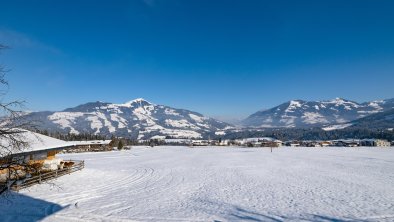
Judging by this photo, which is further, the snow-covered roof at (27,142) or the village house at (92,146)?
the village house at (92,146)

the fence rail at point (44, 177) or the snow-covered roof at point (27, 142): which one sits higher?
the snow-covered roof at point (27, 142)

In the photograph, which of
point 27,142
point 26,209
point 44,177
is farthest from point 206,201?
point 44,177

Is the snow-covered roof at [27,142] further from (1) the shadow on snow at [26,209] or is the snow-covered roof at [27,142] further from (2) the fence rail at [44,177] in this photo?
(1) the shadow on snow at [26,209]

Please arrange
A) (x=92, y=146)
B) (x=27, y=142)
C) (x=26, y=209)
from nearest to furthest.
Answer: (x=27, y=142) → (x=26, y=209) → (x=92, y=146)

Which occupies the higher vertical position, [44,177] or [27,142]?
[27,142]

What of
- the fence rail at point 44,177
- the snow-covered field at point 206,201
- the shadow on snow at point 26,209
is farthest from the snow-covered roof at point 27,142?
the snow-covered field at point 206,201

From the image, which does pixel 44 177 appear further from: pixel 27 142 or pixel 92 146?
pixel 92 146

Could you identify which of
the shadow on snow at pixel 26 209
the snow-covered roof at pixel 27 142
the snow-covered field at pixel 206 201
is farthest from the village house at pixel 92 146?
the shadow on snow at pixel 26 209

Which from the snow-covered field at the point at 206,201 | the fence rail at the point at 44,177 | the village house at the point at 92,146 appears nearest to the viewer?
the snow-covered field at the point at 206,201

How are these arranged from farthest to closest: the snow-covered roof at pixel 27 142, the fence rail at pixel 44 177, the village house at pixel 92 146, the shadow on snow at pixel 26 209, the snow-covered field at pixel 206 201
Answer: the village house at pixel 92 146 < the fence rail at pixel 44 177 < the snow-covered field at pixel 206 201 < the shadow on snow at pixel 26 209 < the snow-covered roof at pixel 27 142

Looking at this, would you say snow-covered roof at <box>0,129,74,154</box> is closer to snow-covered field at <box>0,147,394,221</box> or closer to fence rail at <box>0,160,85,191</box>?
fence rail at <box>0,160,85,191</box>

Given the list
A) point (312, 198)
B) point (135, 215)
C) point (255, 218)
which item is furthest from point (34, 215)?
point (312, 198)

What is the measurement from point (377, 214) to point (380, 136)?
19598 centimetres

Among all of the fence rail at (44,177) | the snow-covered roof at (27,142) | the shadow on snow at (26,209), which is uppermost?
the snow-covered roof at (27,142)
